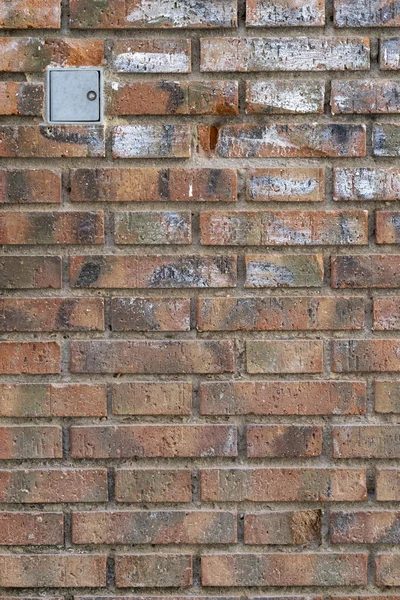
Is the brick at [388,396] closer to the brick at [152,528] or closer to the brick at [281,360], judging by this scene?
the brick at [281,360]

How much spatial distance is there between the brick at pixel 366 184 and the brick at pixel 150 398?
623 mm

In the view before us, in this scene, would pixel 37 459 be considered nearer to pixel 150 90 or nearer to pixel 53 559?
pixel 53 559

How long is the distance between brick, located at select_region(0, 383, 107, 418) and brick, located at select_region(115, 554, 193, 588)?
366mm

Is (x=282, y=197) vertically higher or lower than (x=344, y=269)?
higher

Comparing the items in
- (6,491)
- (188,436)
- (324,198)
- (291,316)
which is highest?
(324,198)

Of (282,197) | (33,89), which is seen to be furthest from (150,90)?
(282,197)

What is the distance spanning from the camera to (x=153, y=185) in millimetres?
1607

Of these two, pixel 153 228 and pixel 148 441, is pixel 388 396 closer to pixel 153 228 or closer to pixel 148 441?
pixel 148 441

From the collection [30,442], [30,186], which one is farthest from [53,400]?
[30,186]

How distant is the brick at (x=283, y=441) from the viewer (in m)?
1.61

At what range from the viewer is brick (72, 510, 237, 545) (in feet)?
5.26

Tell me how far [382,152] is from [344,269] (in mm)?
304

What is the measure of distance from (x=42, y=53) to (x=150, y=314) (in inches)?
27.3

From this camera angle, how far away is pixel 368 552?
1617mm
